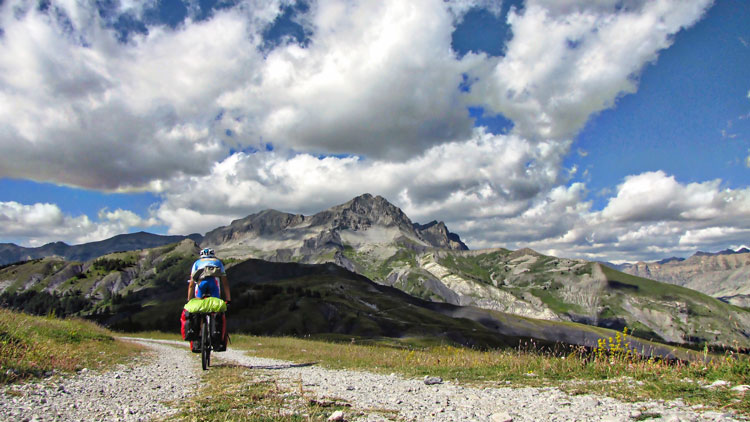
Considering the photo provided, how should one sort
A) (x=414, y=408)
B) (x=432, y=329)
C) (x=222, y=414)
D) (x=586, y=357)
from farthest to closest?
(x=432, y=329)
(x=586, y=357)
(x=414, y=408)
(x=222, y=414)

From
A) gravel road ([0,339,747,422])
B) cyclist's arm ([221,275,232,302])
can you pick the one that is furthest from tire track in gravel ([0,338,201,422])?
cyclist's arm ([221,275,232,302])

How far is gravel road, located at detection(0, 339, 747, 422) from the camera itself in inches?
277

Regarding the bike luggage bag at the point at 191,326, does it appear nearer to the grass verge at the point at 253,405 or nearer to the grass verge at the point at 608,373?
the grass verge at the point at 253,405

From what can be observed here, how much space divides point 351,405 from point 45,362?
8952 millimetres

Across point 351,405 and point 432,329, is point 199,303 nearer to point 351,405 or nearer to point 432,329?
point 351,405

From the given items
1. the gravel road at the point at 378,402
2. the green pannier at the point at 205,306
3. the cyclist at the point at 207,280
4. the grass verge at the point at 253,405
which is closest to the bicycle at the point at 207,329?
the green pannier at the point at 205,306

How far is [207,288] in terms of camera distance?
48.0ft

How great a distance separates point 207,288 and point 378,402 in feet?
27.7

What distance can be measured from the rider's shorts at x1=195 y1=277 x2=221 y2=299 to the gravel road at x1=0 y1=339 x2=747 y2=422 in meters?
3.32

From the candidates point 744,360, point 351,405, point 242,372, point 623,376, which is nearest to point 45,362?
point 242,372

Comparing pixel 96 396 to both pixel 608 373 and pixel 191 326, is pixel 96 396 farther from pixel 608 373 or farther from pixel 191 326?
pixel 608 373

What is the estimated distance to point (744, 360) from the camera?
9.48 meters

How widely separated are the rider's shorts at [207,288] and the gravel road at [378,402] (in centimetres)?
332

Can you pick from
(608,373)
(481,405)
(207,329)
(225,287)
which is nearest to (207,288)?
(225,287)
